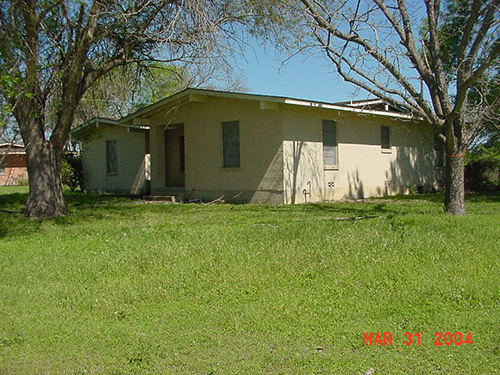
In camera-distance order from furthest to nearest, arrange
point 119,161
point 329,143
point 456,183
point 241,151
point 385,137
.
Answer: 1. point 119,161
2. point 385,137
3. point 329,143
4. point 241,151
5. point 456,183

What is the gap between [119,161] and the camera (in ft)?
72.4

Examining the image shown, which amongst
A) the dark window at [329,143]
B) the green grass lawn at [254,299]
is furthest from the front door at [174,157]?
the green grass lawn at [254,299]

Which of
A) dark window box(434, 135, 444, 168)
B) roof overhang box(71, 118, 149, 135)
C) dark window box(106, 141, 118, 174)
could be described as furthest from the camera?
dark window box(434, 135, 444, 168)

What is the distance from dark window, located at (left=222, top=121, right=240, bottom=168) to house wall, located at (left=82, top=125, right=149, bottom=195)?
5222mm

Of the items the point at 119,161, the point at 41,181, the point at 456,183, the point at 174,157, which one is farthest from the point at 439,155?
the point at 41,181

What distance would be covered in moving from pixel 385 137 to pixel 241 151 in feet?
21.8

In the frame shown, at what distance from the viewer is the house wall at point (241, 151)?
1602 cm

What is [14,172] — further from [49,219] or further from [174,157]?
[49,219]

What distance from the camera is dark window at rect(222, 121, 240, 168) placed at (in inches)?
671

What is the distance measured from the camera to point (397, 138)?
20875mm

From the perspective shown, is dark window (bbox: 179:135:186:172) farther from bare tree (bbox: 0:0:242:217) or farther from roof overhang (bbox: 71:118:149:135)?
bare tree (bbox: 0:0:242:217)

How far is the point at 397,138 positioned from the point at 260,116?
7.25 meters

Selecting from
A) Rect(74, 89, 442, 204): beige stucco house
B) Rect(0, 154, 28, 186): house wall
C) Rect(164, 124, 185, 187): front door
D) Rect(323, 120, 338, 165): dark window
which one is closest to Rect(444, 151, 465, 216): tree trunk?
Rect(74, 89, 442, 204): beige stucco house

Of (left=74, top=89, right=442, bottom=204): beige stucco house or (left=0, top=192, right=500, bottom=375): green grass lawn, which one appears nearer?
(left=0, top=192, right=500, bottom=375): green grass lawn
